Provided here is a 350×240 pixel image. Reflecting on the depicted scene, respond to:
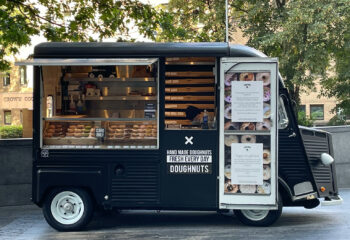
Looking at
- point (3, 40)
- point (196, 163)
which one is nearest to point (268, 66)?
point (196, 163)

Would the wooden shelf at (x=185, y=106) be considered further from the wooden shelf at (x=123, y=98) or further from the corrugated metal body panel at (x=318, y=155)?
the corrugated metal body panel at (x=318, y=155)

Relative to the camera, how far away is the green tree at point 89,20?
16328mm

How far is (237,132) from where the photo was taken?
9.50 m

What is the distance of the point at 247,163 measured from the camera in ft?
31.1

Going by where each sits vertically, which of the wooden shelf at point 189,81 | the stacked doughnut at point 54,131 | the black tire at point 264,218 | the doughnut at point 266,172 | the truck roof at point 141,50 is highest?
the truck roof at point 141,50

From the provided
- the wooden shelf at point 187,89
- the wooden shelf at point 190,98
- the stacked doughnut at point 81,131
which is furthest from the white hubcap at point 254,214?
the stacked doughnut at point 81,131

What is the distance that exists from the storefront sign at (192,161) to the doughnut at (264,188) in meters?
0.75

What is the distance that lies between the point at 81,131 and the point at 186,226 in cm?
215

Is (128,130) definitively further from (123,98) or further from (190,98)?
(190,98)

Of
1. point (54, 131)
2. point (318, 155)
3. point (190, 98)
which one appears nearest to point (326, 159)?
point (318, 155)

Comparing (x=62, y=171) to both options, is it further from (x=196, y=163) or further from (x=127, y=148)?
(x=196, y=163)

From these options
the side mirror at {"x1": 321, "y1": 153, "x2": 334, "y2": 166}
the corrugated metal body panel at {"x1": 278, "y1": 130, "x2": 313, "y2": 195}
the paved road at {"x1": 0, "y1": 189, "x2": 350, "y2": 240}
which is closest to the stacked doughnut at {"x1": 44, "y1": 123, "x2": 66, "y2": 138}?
the paved road at {"x1": 0, "y1": 189, "x2": 350, "y2": 240}

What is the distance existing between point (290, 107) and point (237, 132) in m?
0.89

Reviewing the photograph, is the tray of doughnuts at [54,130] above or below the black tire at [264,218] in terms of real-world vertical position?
above
